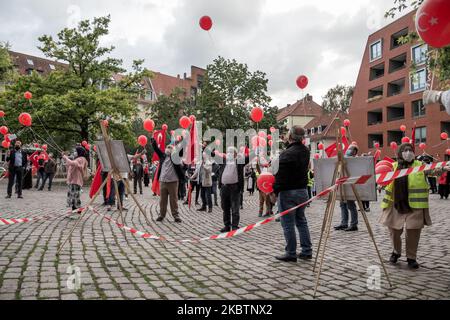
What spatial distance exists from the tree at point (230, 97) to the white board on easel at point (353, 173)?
36030 millimetres

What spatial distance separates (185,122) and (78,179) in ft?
14.2

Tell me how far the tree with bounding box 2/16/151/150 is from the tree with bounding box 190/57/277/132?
14083 millimetres

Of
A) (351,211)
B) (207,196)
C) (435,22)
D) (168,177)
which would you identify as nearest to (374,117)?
(207,196)

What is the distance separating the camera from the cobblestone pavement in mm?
3736

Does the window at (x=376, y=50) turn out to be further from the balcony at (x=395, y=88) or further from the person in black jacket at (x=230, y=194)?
the person in black jacket at (x=230, y=194)

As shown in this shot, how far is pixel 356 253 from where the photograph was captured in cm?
575

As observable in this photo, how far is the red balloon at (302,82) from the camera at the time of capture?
35.2 feet

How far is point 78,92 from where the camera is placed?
969 inches

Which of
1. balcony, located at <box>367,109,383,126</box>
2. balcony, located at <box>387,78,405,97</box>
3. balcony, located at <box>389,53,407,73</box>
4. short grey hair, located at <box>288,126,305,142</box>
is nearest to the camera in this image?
short grey hair, located at <box>288,126,305,142</box>

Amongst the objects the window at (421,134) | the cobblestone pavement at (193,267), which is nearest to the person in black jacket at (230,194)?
the cobblestone pavement at (193,267)

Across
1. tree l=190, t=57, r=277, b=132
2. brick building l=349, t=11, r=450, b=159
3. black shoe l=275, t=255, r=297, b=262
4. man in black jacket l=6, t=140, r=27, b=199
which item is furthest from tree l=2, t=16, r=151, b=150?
brick building l=349, t=11, r=450, b=159

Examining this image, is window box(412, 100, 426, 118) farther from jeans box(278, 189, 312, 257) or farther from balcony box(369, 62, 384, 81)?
jeans box(278, 189, 312, 257)

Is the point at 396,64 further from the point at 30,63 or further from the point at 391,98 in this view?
the point at 30,63

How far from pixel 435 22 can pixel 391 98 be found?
41039mm
